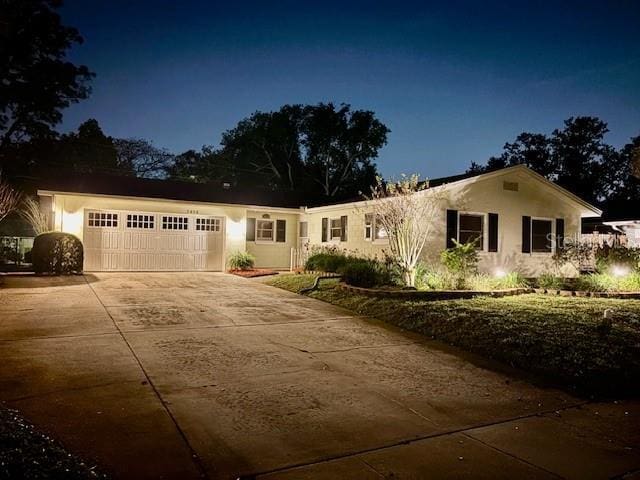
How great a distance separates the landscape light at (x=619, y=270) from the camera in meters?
13.3

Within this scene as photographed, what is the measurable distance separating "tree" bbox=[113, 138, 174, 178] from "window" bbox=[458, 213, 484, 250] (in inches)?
1235

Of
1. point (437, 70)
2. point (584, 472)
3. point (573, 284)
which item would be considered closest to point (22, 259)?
point (437, 70)

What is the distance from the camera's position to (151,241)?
16.6 meters

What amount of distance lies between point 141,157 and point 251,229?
24414 millimetres

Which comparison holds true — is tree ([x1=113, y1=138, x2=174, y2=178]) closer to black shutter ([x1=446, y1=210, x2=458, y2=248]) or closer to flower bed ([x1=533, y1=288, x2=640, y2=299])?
black shutter ([x1=446, y1=210, x2=458, y2=248])

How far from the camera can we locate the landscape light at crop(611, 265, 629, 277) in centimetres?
1331

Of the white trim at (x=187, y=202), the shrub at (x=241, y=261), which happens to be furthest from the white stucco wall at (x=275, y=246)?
the shrub at (x=241, y=261)

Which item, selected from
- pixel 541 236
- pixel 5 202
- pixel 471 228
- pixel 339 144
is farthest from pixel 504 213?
pixel 339 144

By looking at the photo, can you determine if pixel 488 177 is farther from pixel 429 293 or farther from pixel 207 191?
pixel 207 191

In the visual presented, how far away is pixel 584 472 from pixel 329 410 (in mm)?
1998

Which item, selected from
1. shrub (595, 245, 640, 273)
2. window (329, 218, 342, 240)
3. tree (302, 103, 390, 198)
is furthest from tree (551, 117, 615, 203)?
window (329, 218, 342, 240)

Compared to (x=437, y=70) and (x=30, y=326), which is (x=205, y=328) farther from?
(x=437, y=70)

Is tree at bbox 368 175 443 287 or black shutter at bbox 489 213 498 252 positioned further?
black shutter at bbox 489 213 498 252

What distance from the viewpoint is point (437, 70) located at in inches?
851
